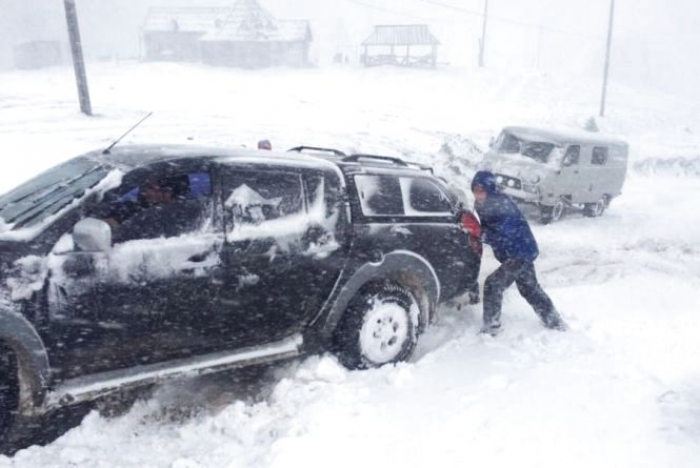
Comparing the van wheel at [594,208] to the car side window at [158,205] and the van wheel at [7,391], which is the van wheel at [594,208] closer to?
the car side window at [158,205]

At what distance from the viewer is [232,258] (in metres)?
3.99

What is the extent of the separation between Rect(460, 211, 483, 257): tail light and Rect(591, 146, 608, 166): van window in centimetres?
973

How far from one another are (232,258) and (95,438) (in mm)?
1453

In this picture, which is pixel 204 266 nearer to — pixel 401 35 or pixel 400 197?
pixel 400 197

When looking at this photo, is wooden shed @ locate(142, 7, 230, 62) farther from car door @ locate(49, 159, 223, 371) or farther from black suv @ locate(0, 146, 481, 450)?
car door @ locate(49, 159, 223, 371)

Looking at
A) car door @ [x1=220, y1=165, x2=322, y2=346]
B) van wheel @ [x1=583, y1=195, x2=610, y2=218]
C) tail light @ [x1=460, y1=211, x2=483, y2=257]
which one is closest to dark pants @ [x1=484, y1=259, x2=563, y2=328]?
tail light @ [x1=460, y1=211, x2=483, y2=257]

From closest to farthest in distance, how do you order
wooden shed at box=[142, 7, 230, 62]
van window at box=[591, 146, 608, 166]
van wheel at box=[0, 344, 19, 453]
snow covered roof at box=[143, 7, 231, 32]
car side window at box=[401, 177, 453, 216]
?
van wheel at box=[0, 344, 19, 453], car side window at box=[401, 177, 453, 216], van window at box=[591, 146, 608, 166], snow covered roof at box=[143, 7, 231, 32], wooden shed at box=[142, 7, 230, 62]

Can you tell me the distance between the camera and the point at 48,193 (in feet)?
12.8

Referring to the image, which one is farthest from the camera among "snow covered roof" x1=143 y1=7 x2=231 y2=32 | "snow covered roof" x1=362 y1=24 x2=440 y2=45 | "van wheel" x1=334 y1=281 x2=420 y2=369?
"snow covered roof" x1=362 y1=24 x2=440 y2=45

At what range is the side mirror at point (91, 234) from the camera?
130 inches

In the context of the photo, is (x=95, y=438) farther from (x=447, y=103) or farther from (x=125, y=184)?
(x=447, y=103)

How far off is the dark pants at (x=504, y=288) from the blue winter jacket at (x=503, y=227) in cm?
10

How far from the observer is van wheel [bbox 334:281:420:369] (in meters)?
4.69

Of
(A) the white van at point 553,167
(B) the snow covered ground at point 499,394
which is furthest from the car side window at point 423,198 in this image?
(A) the white van at point 553,167
